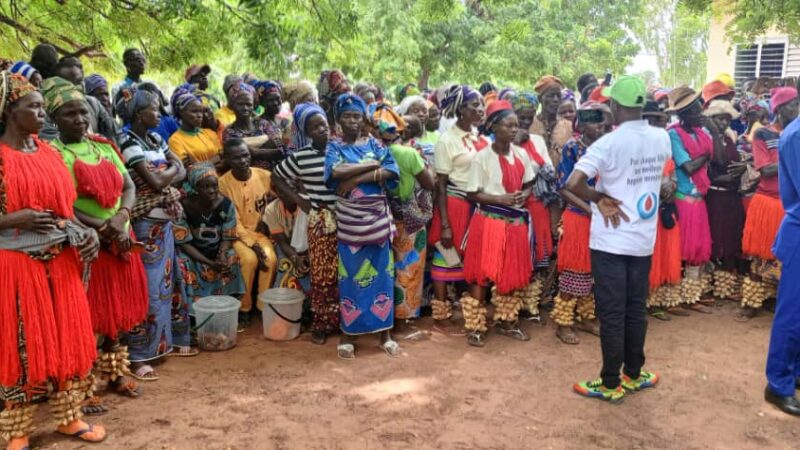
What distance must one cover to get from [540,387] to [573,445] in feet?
2.59

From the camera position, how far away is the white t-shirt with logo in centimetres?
379

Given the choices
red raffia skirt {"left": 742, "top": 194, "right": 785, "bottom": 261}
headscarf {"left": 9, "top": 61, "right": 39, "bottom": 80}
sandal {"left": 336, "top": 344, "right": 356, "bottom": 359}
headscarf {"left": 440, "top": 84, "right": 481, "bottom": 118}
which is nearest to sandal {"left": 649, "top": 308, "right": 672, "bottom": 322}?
red raffia skirt {"left": 742, "top": 194, "right": 785, "bottom": 261}

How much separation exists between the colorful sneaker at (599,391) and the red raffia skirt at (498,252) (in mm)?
1046

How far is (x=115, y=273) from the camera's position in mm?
3900

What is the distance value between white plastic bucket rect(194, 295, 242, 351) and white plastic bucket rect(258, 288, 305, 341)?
28 centimetres

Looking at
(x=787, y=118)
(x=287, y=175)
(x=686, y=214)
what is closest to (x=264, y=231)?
(x=287, y=175)

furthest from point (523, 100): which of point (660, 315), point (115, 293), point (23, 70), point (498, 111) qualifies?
point (23, 70)

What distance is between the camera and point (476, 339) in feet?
16.8

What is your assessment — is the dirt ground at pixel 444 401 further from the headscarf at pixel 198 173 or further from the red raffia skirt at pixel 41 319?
the headscarf at pixel 198 173

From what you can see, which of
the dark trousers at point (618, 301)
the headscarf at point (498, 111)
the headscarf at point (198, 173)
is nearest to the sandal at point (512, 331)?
the dark trousers at point (618, 301)

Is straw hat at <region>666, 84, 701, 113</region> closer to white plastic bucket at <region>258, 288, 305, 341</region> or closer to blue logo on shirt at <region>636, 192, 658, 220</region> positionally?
blue logo on shirt at <region>636, 192, 658, 220</region>

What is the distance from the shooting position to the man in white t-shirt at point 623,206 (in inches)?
149

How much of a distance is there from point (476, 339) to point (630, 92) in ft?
7.49

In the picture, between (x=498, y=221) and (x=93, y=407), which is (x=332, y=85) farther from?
(x=93, y=407)
